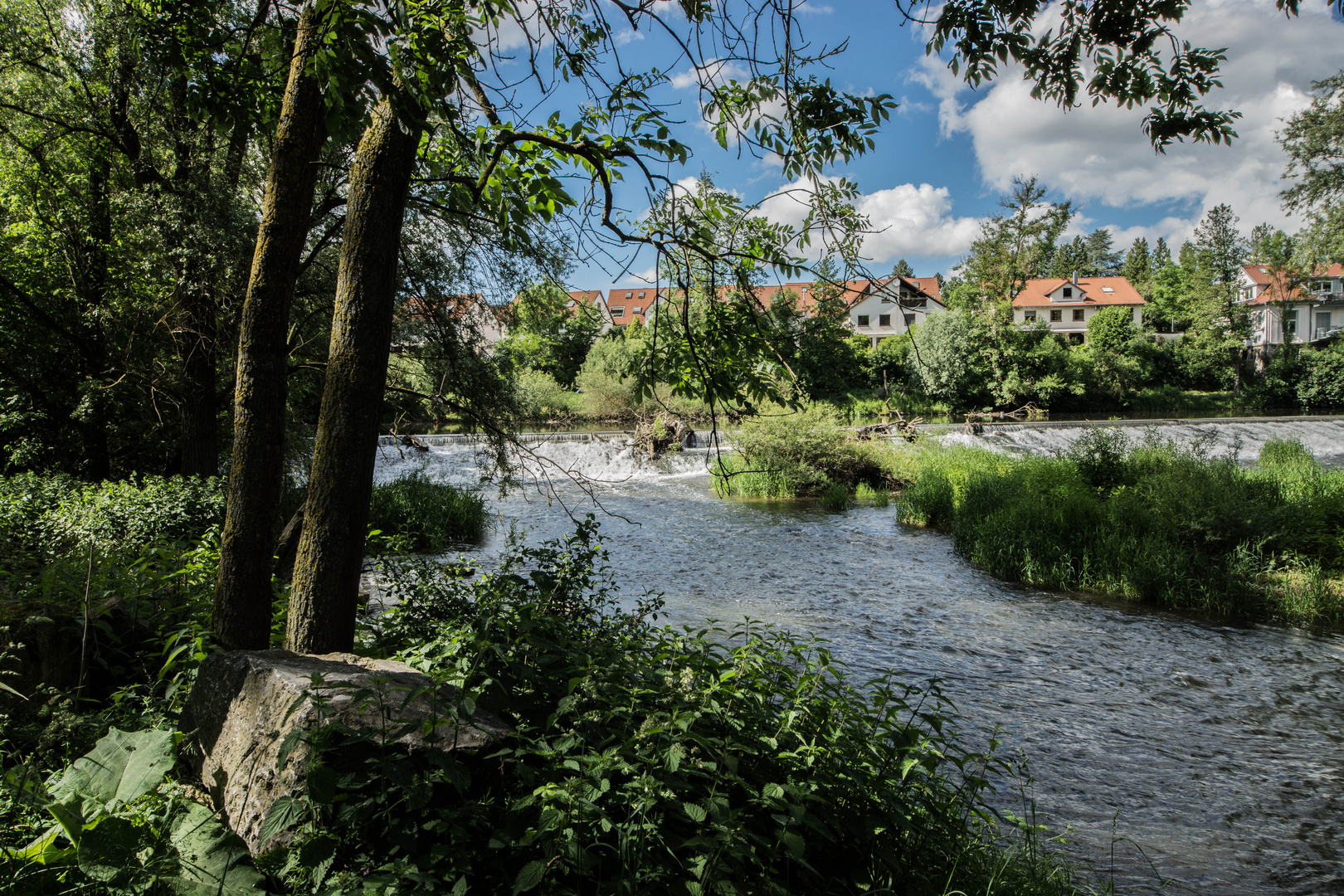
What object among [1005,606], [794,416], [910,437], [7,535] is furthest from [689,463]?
[7,535]

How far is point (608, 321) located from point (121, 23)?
8331 millimetres

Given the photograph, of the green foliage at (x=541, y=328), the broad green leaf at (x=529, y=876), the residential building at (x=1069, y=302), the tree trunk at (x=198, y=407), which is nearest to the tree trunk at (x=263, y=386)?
the green foliage at (x=541, y=328)

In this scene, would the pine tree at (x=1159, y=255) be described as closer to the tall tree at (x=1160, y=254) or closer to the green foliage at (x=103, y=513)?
the tall tree at (x=1160, y=254)

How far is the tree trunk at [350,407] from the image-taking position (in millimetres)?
3406

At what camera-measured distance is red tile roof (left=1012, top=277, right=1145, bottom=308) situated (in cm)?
6228

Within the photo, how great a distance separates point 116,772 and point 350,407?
5.89ft

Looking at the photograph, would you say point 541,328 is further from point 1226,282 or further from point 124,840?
point 1226,282

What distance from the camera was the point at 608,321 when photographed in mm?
5363

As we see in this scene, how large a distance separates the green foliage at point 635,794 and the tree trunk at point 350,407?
486 mm

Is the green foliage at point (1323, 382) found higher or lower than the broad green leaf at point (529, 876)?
higher

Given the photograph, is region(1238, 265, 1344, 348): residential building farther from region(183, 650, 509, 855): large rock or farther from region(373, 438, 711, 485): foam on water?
region(183, 650, 509, 855): large rock

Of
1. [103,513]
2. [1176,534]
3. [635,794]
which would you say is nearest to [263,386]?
[635,794]

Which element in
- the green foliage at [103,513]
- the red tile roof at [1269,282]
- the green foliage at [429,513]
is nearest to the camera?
the green foliage at [103,513]

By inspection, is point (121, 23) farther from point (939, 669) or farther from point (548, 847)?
point (939, 669)
